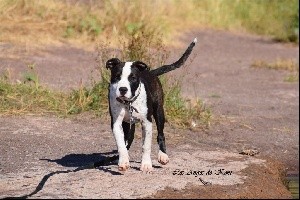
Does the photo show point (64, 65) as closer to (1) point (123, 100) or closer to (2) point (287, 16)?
(1) point (123, 100)

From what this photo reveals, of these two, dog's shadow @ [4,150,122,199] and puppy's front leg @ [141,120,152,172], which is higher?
puppy's front leg @ [141,120,152,172]

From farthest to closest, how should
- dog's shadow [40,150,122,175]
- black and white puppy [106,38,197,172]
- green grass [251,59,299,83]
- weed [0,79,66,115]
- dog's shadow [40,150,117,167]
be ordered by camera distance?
green grass [251,59,299,83], weed [0,79,66,115], dog's shadow [40,150,117,167], dog's shadow [40,150,122,175], black and white puppy [106,38,197,172]

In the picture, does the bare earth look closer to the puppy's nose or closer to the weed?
the weed

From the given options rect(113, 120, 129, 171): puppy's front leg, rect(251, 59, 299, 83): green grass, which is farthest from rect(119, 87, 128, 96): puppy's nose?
rect(251, 59, 299, 83): green grass

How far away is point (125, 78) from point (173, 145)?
8.00ft

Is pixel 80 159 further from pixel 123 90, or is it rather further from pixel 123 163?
pixel 123 90

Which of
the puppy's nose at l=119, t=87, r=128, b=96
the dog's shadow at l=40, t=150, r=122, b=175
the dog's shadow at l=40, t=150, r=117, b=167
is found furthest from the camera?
the dog's shadow at l=40, t=150, r=117, b=167

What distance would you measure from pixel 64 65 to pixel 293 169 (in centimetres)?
634

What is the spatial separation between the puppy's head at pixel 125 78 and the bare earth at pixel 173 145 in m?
0.74

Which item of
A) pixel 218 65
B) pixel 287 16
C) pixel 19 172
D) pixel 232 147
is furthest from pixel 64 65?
pixel 287 16

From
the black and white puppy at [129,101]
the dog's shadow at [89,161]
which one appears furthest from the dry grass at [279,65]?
the black and white puppy at [129,101]

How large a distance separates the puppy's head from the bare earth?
0.74 m

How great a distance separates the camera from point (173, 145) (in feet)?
31.1

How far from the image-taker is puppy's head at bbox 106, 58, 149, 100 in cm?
709
